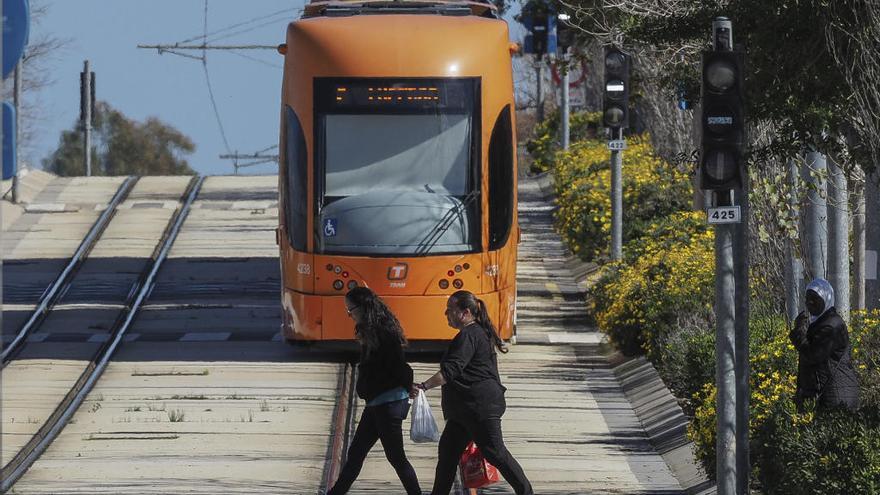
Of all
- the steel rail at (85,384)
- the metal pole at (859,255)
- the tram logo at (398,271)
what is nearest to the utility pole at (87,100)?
the steel rail at (85,384)

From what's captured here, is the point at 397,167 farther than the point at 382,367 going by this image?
Yes

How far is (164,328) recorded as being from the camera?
76.0 feet

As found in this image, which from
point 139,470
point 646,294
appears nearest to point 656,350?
point 646,294

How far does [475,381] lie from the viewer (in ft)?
39.9

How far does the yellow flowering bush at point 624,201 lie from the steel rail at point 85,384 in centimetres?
636

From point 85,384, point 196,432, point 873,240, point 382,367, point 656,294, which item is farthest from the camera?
point 656,294

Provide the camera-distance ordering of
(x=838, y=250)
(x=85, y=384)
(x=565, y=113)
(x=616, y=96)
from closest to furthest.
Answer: (x=838, y=250) < (x=85, y=384) < (x=616, y=96) < (x=565, y=113)

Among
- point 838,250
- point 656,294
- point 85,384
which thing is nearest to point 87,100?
point 85,384

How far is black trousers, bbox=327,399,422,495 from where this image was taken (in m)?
12.5

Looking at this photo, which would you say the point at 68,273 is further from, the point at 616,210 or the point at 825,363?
the point at 825,363

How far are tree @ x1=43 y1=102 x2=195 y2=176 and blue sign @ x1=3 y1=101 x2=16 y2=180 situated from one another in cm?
7253

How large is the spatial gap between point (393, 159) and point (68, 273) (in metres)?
10.1

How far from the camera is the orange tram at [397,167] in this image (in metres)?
18.8

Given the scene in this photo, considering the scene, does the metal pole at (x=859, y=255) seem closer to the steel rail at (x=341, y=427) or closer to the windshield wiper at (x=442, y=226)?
the windshield wiper at (x=442, y=226)
